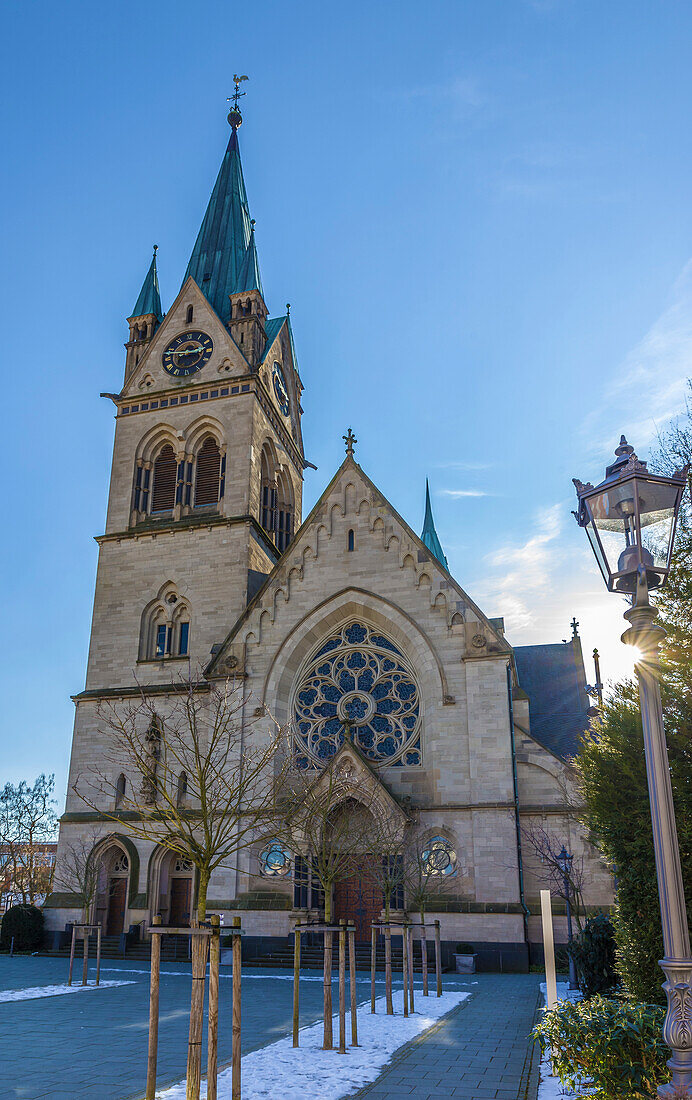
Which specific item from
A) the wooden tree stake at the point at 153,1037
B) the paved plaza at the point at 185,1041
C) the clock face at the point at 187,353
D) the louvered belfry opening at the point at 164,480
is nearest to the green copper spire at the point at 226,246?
the clock face at the point at 187,353

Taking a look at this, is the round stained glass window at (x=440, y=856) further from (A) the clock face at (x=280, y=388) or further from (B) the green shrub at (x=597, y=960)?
(A) the clock face at (x=280, y=388)

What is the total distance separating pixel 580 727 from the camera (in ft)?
101

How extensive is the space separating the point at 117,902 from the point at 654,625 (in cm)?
2810

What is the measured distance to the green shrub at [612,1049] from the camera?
24.4 ft

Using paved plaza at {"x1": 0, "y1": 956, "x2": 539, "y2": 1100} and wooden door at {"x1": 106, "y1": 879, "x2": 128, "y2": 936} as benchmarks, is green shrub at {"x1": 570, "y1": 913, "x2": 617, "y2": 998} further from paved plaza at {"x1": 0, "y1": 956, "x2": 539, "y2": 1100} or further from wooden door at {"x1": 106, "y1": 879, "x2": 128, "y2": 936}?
wooden door at {"x1": 106, "y1": 879, "x2": 128, "y2": 936}

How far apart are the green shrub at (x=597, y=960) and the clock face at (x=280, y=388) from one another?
2960cm

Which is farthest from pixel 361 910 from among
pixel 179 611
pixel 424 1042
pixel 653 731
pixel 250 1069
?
pixel 653 731

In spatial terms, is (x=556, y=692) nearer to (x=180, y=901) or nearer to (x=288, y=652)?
(x=288, y=652)

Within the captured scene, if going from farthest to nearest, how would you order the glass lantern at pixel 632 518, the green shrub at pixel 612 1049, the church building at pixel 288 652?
the church building at pixel 288 652, the green shrub at pixel 612 1049, the glass lantern at pixel 632 518

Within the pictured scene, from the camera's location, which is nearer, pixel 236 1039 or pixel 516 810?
pixel 236 1039

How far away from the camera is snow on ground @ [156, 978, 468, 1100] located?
356 inches

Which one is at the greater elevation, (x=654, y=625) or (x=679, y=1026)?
(x=654, y=625)

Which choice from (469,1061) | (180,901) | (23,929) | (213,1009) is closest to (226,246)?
(180,901)

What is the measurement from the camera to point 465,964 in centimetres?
2322
